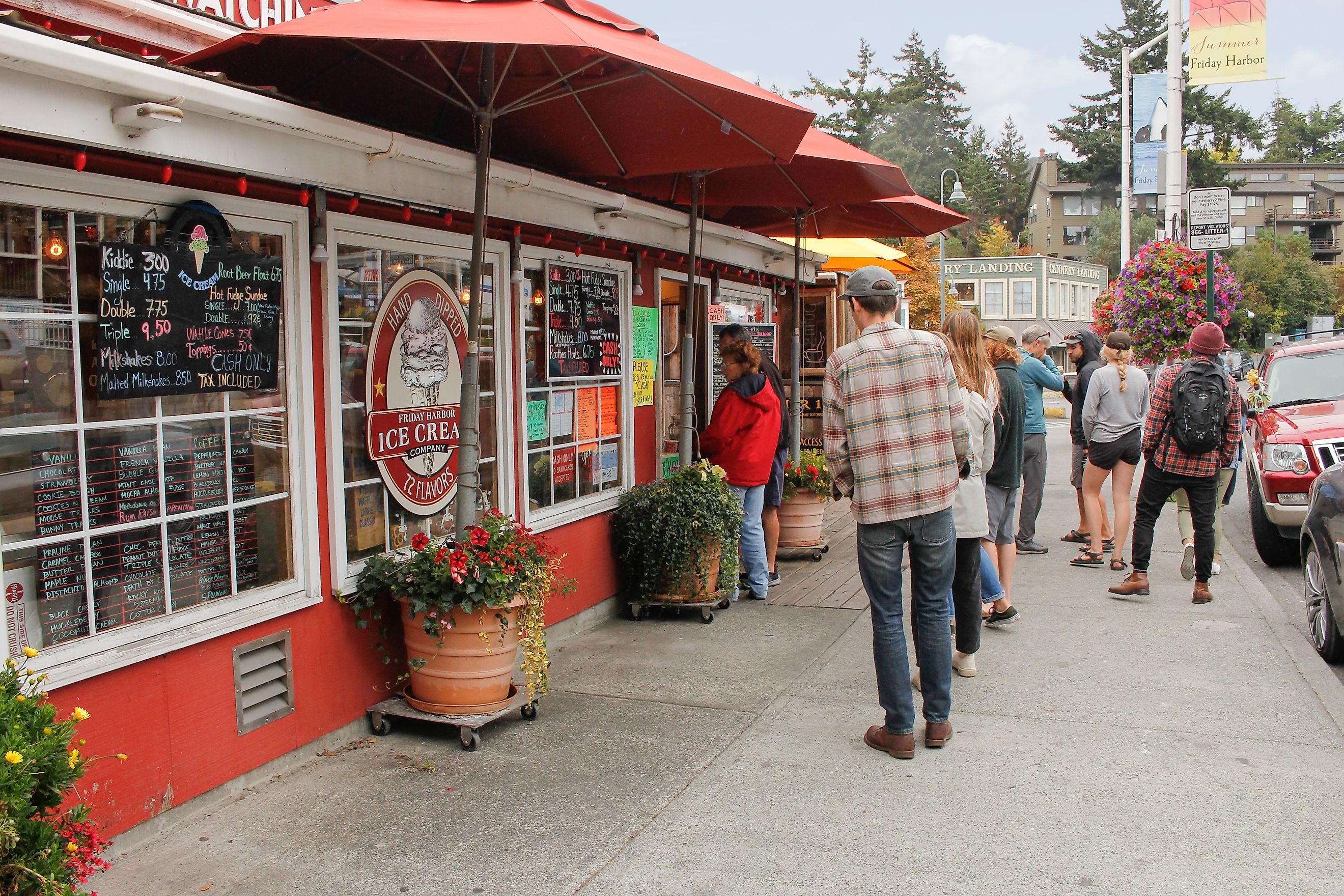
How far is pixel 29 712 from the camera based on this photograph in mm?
2477

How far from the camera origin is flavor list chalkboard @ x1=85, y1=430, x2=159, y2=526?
350 centimetres

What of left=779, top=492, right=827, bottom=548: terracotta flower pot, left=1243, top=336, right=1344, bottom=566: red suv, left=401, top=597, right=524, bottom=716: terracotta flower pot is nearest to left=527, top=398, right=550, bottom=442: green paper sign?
left=401, top=597, right=524, bottom=716: terracotta flower pot

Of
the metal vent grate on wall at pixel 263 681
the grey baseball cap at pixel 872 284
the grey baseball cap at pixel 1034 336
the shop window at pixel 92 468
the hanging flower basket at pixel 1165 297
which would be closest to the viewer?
the shop window at pixel 92 468

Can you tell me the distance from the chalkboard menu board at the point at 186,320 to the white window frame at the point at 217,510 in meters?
0.11

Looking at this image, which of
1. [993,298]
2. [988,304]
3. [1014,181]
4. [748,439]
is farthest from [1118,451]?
[1014,181]

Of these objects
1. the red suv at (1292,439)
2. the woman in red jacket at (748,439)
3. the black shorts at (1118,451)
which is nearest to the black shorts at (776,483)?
the woman in red jacket at (748,439)

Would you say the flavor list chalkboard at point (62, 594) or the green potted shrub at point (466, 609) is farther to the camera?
the green potted shrub at point (466, 609)

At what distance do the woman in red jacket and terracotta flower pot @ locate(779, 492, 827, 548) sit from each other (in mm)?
1275

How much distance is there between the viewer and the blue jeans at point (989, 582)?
6039 millimetres

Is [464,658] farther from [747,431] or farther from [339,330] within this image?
[747,431]

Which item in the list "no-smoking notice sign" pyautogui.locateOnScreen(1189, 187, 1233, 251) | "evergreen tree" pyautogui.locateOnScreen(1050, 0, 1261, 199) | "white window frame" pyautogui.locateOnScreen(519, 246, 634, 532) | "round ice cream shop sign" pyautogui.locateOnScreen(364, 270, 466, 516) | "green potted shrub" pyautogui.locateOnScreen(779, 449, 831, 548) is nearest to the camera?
"round ice cream shop sign" pyautogui.locateOnScreen(364, 270, 466, 516)

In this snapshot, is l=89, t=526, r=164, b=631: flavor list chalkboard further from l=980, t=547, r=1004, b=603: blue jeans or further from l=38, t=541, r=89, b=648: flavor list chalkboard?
l=980, t=547, r=1004, b=603: blue jeans

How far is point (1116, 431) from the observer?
7.64 m

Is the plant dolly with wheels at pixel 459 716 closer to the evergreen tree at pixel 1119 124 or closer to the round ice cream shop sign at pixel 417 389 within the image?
the round ice cream shop sign at pixel 417 389
